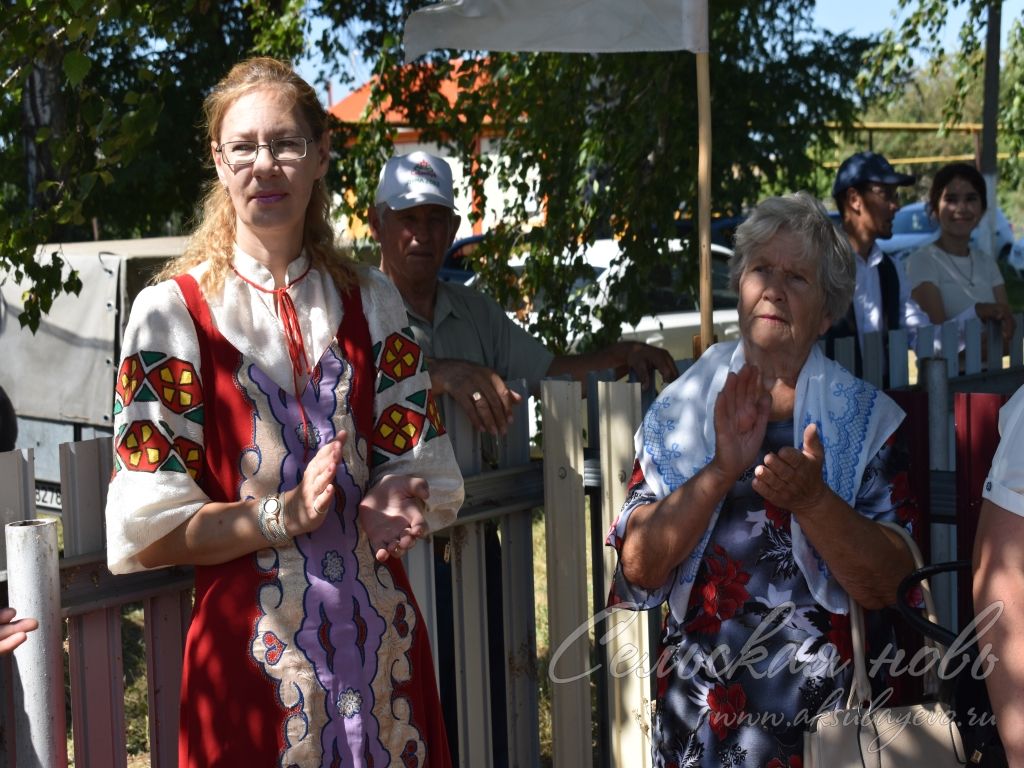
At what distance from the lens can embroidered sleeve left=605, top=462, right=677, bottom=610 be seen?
8.05 feet

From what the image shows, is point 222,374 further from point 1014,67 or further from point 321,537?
point 1014,67

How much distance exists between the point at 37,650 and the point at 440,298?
1.64 metres

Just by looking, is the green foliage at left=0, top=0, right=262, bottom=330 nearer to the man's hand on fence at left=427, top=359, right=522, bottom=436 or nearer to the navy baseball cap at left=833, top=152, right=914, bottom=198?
the man's hand on fence at left=427, top=359, right=522, bottom=436

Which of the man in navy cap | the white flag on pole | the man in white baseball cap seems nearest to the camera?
the man in white baseball cap

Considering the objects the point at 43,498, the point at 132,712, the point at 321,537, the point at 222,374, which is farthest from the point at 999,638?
the point at 43,498

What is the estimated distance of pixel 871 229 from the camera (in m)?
5.07

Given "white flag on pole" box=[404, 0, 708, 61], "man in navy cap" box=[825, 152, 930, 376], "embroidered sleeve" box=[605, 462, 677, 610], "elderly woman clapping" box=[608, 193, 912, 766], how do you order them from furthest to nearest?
"man in navy cap" box=[825, 152, 930, 376] → "white flag on pole" box=[404, 0, 708, 61] → "embroidered sleeve" box=[605, 462, 677, 610] → "elderly woman clapping" box=[608, 193, 912, 766]

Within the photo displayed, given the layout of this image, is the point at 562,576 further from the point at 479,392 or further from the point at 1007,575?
the point at 1007,575

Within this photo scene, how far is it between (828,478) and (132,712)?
Answer: 3.34m

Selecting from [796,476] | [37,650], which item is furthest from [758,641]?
[37,650]

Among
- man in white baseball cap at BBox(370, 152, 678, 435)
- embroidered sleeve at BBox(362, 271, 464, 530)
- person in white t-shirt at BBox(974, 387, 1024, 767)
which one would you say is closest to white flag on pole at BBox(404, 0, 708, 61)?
man in white baseball cap at BBox(370, 152, 678, 435)

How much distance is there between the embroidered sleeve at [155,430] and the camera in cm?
194

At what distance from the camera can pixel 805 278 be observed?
248 centimetres

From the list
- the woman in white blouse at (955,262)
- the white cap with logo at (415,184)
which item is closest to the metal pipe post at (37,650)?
the white cap with logo at (415,184)
